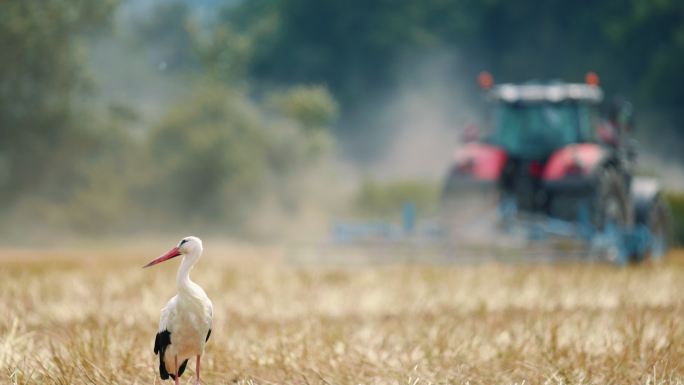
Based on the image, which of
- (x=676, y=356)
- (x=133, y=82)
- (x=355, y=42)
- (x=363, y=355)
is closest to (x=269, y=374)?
(x=363, y=355)

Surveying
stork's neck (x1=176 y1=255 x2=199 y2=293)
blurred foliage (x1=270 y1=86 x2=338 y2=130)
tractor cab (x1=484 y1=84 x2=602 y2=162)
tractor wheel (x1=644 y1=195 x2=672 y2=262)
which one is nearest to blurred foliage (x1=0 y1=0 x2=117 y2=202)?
blurred foliage (x1=270 y1=86 x2=338 y2=130)

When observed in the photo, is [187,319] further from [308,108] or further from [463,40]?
[463,40]

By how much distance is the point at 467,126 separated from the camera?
16812 mm

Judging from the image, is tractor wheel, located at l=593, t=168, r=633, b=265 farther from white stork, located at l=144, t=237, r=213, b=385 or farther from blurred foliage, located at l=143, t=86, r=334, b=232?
blurred foliage, located at l=143, t=86, r=334, b=232

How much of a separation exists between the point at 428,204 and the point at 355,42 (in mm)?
13266

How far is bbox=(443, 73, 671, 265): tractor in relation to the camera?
50.0ft

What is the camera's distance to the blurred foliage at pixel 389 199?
3066 cm

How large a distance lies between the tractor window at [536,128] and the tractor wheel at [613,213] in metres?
0.76

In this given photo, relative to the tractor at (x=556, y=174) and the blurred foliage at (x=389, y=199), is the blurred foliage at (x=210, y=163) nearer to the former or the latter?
the blurred foliage at (x=389, y=199)

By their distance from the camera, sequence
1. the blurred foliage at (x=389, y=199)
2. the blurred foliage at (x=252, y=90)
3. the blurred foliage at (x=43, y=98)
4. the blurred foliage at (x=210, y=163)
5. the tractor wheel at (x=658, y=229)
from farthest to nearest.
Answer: the blurred foliage at (x=389, y=199) → the blurred foliage at (x=210, y=163) → the blurred foliage at (x=252, y=90) → the blurred foliage at (x=43, y=98) → the tractor wheel at (x=658, y=229)

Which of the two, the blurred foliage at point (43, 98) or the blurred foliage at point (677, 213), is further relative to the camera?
the blurred foliage at point (43, 98)

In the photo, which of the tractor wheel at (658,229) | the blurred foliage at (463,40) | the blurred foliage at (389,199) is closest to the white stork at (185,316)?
the tractor wheel at (658,229)

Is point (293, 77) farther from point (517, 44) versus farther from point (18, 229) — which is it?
point (18, 229)

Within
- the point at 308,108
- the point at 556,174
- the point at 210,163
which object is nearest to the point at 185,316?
the point at 556,174
